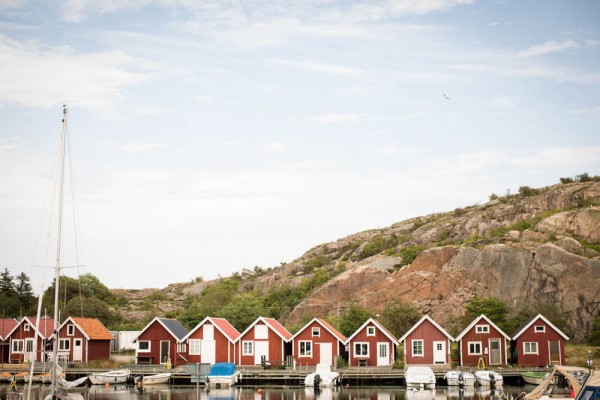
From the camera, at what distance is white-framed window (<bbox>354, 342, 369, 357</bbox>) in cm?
7469

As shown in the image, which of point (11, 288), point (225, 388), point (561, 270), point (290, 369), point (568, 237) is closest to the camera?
point (225, 388)

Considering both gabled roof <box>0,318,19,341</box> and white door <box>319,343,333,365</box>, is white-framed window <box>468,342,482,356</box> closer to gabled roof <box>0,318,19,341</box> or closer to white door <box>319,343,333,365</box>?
white door <box>319,343,333,365</box>

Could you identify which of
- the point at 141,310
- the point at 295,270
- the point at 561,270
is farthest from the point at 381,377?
the point at 141,310

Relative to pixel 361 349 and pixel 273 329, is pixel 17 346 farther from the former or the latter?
pixel 361 349

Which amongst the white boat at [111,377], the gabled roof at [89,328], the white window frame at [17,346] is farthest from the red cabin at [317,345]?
the white window frame at [17,346]

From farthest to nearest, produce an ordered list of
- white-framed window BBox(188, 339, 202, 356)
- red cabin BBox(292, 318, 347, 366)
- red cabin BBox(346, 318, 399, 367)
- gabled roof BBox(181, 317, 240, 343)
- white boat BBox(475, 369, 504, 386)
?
white-framed window BBox(188, 339, 202, 356), gabled roof BBox(181, 317, 240, 343), red cabin BBox(292, 318, 347, 366), red cabin BBox(346, 318, 399, 367), white boat BBox(475, 369, 504, 386)

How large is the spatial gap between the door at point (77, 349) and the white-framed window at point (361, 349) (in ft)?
92.7

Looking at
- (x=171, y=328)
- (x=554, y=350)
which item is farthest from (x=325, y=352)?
(x=554, y=350)

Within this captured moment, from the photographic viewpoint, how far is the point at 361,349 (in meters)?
74.8

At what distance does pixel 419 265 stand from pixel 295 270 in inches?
1597

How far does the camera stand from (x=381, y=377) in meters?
69.0

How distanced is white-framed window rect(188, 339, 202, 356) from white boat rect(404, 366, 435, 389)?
21639 millimetres

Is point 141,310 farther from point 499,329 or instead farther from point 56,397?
point 56,397

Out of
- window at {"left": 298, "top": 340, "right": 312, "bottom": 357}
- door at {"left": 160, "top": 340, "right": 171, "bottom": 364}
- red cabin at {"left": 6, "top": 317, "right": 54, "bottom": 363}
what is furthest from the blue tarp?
red cabin at {"left": 6, "top": 317, "right": 54, "bottom": 363}
